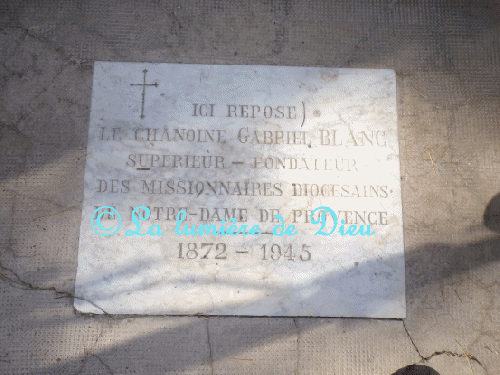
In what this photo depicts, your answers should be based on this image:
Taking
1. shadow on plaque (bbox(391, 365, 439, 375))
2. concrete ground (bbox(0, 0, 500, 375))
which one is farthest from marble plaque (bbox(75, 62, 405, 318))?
shadow on plaque (bbox(391, 365, 439, 375))

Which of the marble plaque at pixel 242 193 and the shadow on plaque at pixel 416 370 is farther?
the marble plaque at pixel 242 193

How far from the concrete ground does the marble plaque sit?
0.13m

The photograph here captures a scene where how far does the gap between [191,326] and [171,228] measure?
793 mm

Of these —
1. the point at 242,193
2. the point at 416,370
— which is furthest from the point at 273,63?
the point at 416,370

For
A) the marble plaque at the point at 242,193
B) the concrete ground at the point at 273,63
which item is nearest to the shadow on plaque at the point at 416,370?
the concrete ground at the point at 273,63

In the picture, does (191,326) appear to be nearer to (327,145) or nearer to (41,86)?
(327,145)

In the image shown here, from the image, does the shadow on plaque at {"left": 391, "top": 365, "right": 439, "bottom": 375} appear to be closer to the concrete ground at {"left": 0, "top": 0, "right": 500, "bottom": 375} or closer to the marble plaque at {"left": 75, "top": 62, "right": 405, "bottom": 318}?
the concrete ground at {"left": 0, "top": 0, "right": 500, "bottom": 375}

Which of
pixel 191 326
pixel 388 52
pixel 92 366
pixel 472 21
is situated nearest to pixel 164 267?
pixel 191 326

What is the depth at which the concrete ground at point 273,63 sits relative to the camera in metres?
2.61

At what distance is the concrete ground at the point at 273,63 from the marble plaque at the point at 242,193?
13cm

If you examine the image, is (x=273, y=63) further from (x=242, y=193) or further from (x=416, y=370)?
(x=416, y=370)

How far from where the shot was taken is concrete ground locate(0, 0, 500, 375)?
2.61 metres

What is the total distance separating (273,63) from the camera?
2963mm

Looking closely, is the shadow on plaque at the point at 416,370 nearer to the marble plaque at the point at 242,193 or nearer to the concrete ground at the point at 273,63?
the concrete ground at the point at 273,63
